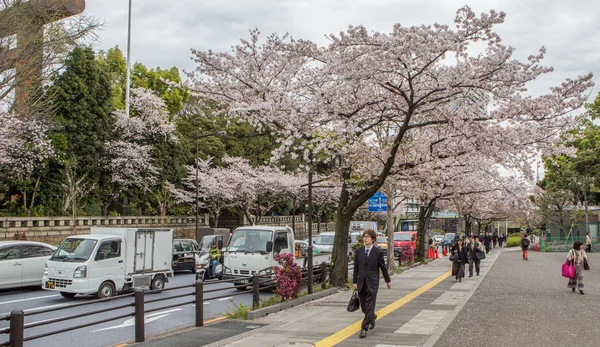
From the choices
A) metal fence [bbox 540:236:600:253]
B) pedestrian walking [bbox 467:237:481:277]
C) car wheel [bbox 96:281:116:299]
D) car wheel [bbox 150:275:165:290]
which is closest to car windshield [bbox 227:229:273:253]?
car wheel [bbox 150:275:165:290]

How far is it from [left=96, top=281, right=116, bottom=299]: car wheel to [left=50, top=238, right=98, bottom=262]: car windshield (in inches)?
37.1

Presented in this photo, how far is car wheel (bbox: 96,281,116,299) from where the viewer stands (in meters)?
15.0

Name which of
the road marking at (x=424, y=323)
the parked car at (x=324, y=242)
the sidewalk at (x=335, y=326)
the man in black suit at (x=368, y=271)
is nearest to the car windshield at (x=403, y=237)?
the parked car at (x=324, y=242)

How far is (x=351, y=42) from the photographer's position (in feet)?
42.3

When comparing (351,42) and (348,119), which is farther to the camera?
(348,119)

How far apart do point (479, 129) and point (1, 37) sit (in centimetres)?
1371

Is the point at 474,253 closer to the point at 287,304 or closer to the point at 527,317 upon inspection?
the point at 527,317

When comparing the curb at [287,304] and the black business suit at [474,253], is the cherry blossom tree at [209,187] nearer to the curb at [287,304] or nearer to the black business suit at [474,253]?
the black business suit at [474,253]

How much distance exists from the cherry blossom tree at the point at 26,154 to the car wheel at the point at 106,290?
14.9 m

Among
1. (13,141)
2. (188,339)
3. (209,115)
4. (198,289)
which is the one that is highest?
(209,115)

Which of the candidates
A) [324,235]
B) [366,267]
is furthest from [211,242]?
[366,267]

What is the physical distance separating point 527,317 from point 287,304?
5.38m

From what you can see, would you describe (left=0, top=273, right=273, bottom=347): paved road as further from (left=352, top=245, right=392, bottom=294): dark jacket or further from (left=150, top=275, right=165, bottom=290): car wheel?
(left=352, top=245, right=392, bottom=294): dark jacket

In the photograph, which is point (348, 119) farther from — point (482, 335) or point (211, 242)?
point (211, 242)
